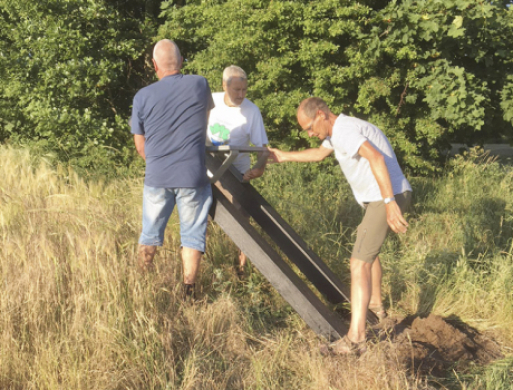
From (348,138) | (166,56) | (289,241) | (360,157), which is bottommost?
(289,241)

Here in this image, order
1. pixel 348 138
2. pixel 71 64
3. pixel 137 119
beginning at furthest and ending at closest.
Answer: pixel 71 64, pixel 137 119, pixel 348 138

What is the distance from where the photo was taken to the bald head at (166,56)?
3.66 metres

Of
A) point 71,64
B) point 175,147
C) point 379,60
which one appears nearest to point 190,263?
point 175,147

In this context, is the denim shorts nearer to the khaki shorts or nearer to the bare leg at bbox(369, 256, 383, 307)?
the khaki shorts

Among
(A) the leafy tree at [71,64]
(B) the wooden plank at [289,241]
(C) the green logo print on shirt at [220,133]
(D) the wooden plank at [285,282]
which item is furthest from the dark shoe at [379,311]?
(A) the leafy tree at [71,64]

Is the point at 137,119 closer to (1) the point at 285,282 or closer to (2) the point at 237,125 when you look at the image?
(2) the point at 237,125

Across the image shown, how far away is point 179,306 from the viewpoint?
11.8 feet

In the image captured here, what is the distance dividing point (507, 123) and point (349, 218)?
157 inches

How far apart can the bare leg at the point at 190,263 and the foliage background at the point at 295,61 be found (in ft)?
11.6

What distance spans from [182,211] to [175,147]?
453mm

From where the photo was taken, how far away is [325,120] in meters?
3.52

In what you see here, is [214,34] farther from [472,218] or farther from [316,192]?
[472,218]

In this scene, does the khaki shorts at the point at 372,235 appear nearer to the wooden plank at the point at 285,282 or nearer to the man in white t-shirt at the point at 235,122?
the wooden plank at the point at 285,282

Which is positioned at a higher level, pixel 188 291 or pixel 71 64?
pixel 71 64
